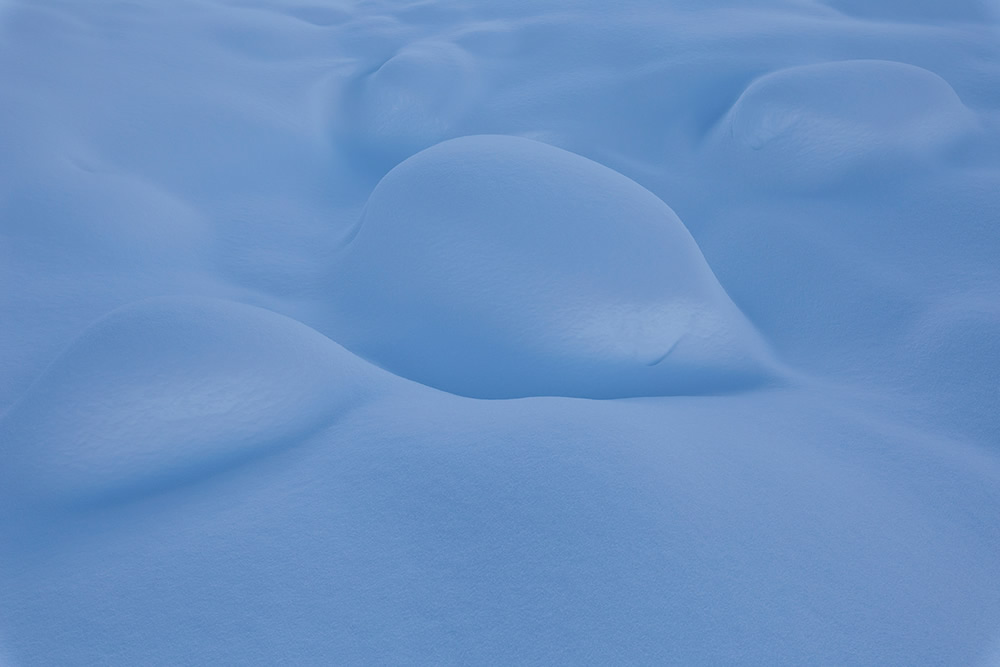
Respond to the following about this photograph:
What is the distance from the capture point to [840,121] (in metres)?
1.43

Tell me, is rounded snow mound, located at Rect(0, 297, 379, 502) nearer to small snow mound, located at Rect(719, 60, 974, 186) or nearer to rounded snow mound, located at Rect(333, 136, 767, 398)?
rounded snow mound, located at Rect(333, 136, 767, 398)

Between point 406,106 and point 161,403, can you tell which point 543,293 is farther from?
point 406,106

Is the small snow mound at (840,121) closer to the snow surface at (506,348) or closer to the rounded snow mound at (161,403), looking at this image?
the snow surface at (506,348)

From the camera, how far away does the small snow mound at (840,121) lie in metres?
1.42

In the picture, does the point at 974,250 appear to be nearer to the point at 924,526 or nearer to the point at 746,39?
the point at 924,526

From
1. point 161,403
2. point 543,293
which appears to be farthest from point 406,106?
point 161,403

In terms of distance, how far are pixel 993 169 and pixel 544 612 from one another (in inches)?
52.1

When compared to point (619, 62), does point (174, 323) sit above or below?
below

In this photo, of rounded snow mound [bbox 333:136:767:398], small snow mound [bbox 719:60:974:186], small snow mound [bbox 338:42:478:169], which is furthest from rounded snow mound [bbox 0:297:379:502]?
small snow mound [bbox 719:60:974:186]

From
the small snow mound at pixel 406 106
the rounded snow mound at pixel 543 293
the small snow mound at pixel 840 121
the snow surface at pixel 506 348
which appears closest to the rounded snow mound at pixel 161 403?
the snow surface at pixel 506 348

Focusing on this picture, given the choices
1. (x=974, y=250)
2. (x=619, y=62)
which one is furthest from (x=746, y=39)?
(x=974, y=250)

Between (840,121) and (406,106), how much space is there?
979 millimetres

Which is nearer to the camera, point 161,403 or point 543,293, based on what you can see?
point 161,403

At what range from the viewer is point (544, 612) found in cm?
67
